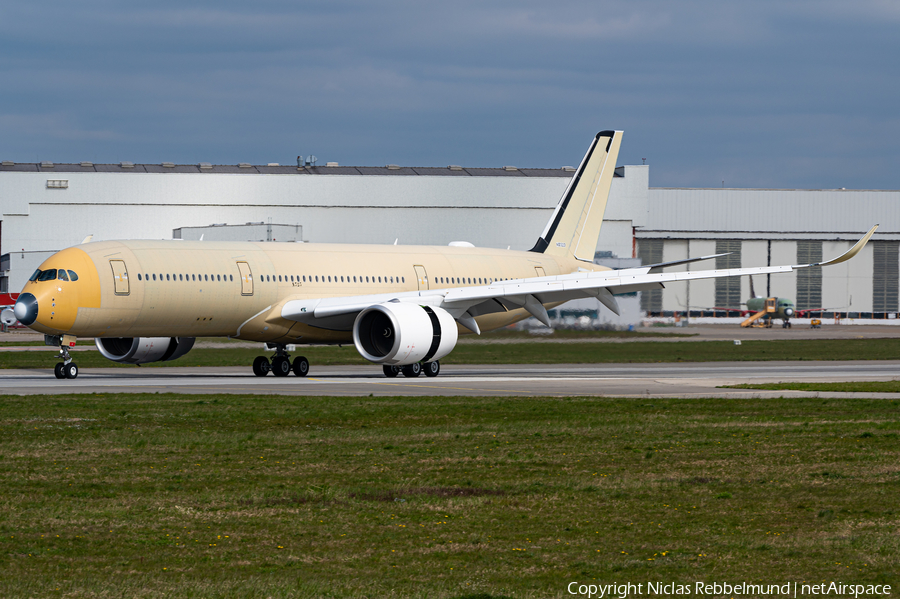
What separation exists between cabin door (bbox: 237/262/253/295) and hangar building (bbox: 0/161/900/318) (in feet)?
167

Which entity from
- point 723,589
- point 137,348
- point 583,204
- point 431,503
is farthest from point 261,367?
point 723,589

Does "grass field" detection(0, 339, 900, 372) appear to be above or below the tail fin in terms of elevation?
below

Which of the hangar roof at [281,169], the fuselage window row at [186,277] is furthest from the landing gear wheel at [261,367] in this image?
the hangar roof at [281,169]

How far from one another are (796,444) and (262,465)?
8351 millimetres

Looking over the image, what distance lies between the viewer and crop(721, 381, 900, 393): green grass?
1156 inches

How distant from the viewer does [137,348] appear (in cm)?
3634

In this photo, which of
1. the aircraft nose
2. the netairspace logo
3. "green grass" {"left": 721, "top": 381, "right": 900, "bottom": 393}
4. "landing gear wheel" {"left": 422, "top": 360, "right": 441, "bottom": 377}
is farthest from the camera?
"landing gear wheel" {"left": 422, "top": 360, "right": 441, "bottom": 377}

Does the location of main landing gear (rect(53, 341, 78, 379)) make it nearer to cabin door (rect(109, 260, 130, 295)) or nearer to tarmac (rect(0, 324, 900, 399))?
tarmac (rect(0, 324, 900, 399))

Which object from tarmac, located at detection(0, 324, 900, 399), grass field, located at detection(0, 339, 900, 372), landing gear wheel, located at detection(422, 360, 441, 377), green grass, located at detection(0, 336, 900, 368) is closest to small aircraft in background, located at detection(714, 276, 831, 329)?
green grass, located at detection(0, 336, 900, 368)

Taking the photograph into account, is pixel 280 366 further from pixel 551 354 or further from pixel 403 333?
pixel 551 354

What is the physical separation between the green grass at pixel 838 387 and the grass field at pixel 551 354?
15971 millimetres

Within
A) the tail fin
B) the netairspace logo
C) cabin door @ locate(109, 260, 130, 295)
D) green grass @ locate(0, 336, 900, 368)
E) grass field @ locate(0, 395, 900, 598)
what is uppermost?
the tail fin

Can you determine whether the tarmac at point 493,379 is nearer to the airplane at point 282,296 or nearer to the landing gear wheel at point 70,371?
the landing gear wheel at point 70,371

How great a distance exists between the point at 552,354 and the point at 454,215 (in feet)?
161
